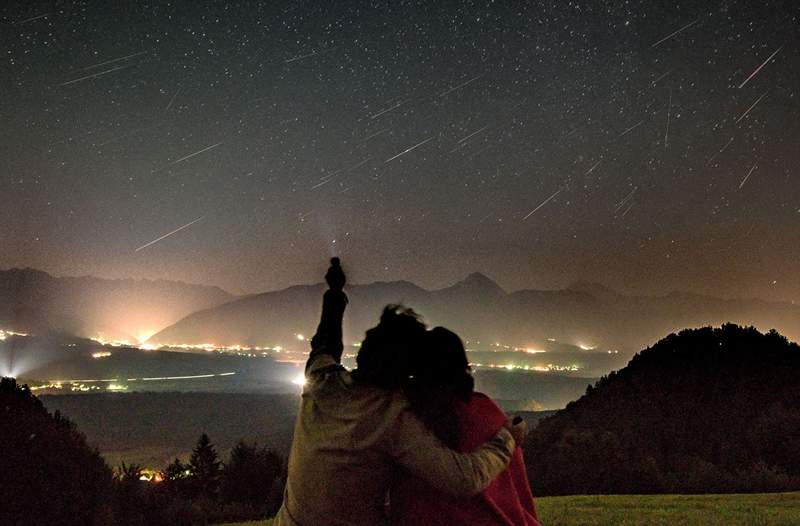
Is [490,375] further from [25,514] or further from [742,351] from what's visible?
[25,514]

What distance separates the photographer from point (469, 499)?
3.30 m

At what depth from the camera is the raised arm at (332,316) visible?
380 cm

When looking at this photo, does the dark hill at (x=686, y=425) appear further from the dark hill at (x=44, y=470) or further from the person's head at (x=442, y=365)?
the person's head at (x=442, y=365)

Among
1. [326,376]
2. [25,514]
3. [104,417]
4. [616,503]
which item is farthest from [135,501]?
[104,417]

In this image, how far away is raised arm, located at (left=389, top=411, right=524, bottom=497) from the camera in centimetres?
307

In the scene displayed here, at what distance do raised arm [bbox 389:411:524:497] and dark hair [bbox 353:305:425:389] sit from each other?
0.65 feet

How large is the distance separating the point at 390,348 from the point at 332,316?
28.1 inches

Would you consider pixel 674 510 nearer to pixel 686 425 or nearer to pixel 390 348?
pixel 686 425

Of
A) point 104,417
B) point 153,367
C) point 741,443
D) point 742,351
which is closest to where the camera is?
point 741,443

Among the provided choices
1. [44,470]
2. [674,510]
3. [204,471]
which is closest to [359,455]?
[674,510]

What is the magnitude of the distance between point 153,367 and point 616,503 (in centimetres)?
10289

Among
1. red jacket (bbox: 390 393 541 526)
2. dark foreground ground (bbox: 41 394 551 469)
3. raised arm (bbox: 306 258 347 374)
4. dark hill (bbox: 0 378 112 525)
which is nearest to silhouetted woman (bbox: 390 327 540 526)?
red jacket (bbox: 390 393 541 526)

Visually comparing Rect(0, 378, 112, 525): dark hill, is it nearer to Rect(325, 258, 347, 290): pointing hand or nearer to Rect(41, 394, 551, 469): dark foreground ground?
Rect(325, 258, 347, 290): pointing hand

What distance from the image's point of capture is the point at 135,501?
13.3 meters
